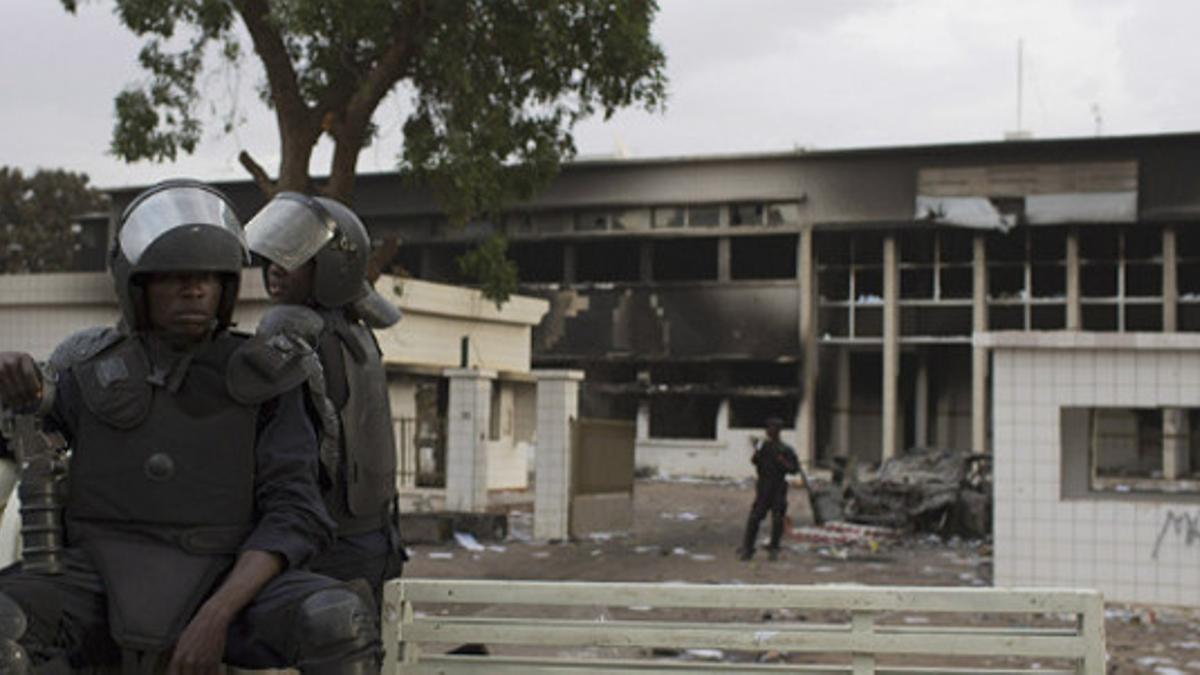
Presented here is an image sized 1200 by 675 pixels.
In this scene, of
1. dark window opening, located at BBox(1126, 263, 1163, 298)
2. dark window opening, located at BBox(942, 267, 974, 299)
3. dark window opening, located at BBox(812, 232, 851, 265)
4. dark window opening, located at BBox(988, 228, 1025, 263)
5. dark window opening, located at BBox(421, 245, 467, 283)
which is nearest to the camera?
dark window opening, located at BBox(1126, 263, 1163, 298)

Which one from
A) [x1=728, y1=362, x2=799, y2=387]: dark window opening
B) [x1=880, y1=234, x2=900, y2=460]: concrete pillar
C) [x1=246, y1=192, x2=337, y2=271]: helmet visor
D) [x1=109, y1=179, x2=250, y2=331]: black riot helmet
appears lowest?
[x1=109, y1=179, x2=250, y2=331]: black riot helmet

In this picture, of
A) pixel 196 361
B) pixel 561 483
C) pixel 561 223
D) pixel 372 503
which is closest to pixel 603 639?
pixel 372 503

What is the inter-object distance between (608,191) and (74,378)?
31552mm

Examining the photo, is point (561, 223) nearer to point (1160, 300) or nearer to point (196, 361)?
point (1160, 300)

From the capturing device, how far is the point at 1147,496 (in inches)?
471

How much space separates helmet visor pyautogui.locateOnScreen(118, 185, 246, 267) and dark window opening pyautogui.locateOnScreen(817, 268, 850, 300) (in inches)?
1203

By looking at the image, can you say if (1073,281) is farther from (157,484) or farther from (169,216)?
(157,484)

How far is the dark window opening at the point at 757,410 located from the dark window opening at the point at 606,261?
4579mm

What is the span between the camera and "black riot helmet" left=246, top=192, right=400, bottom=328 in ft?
12.1

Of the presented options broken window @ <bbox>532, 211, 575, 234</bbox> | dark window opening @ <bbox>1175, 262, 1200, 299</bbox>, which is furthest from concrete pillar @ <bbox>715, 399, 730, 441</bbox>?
dark window opening @ <bbox>1175, 262, 1200, 299</bbox>

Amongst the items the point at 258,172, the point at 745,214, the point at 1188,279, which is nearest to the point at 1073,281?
the point at 1188,279

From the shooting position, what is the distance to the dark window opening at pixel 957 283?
31500 mm

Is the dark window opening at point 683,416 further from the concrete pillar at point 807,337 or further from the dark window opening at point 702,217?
the dark window opening at point 702,217

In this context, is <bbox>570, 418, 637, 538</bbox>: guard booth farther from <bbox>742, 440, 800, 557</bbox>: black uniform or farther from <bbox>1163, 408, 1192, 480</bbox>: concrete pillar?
<bbox>1163, 408, 1192, 480</bbox>: concrete pillar
